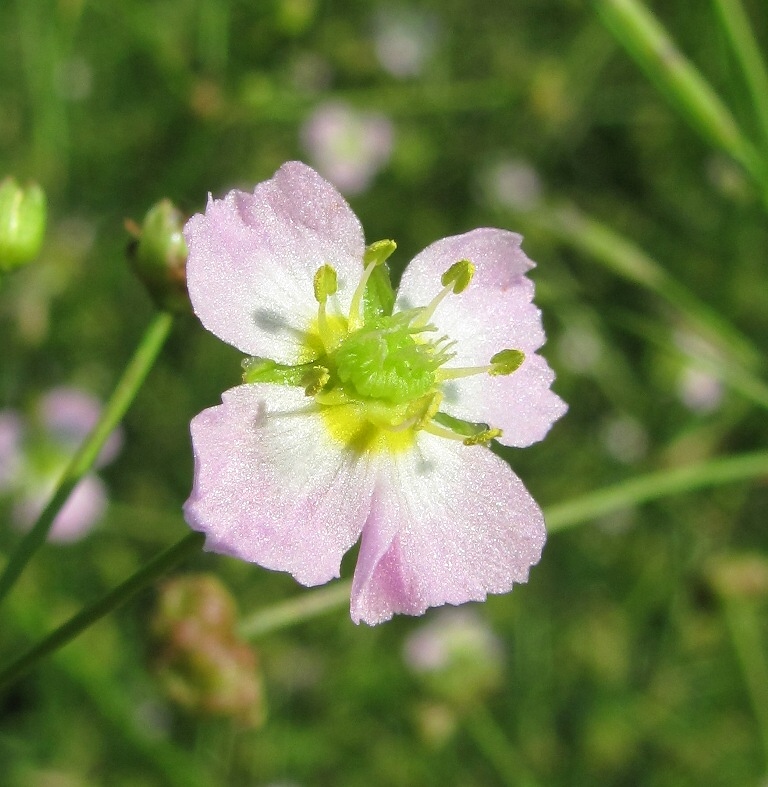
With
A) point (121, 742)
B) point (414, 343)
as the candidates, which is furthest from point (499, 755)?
point (414, 343)

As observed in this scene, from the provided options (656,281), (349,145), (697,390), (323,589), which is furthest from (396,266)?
(323,589)

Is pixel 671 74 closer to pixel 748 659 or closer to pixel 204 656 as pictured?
pixel 204 656

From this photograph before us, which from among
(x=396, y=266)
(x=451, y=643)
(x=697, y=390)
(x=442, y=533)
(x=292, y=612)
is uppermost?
(x=442, y=533)

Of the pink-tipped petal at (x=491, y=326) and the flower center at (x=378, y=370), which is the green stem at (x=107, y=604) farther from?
the pink-tipped petal at (x=491, y=326)

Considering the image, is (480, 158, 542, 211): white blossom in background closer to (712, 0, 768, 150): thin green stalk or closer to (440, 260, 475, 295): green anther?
(712, 0, 768, 150): thin green stalk

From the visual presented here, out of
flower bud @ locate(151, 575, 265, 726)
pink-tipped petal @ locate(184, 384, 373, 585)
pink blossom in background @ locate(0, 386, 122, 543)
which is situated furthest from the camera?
pink blossom in background @ locate(0, 386, 122, 543)

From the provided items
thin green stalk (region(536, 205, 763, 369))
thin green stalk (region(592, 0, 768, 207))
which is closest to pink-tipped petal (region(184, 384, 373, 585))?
thin green stalk (region(592, 0, 768, 207))
